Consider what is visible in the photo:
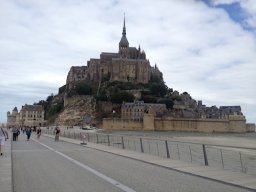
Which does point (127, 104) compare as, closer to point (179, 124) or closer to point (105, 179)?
point (179, 124)

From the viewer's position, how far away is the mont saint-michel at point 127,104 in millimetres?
128375

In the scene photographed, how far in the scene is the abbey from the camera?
161000mm

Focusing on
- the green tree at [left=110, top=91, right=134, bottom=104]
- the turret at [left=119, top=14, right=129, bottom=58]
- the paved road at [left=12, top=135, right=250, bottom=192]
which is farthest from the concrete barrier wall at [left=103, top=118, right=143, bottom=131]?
the paved road at [left=12, top=135, right=250, bottom=192]

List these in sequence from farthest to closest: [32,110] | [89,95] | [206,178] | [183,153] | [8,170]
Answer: [32,110]
[89,95]
[183,153]
[8,170]
[206,178]

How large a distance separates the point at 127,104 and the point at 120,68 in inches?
1105

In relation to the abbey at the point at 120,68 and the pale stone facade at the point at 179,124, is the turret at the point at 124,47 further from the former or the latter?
the pale stone facade at the point at 179,124

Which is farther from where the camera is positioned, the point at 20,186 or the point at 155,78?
the point at 155,78

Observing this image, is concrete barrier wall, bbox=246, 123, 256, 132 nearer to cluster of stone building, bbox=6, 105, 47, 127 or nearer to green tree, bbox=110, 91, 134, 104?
green tree, bbox=110, 91, 134, 104

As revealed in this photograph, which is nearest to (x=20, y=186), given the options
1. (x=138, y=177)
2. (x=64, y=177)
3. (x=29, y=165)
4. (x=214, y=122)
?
(x=64, y=177)

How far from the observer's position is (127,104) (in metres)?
137

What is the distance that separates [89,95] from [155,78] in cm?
2931

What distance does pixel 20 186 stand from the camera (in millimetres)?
10055

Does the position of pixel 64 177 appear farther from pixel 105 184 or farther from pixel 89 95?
pixel 89 95

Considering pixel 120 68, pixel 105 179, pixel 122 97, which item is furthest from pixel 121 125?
pixel 105 179
